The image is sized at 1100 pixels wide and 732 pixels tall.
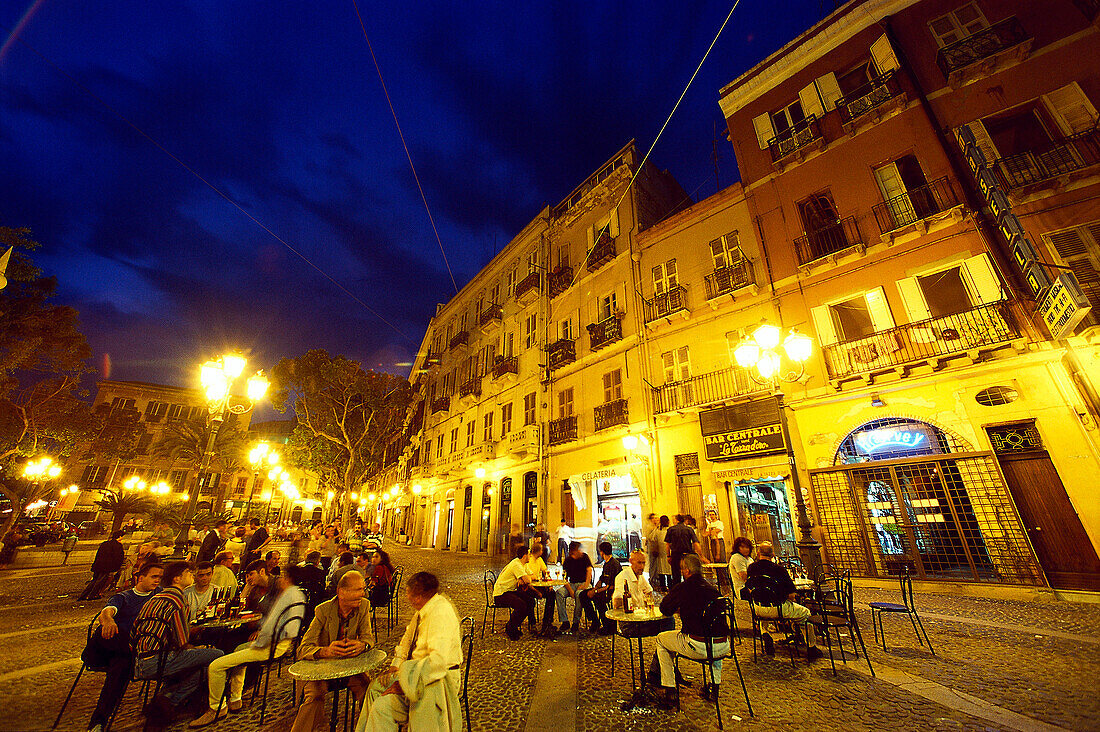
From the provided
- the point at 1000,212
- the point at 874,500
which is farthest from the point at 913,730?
the point at 1000,212

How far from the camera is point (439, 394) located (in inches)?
1125

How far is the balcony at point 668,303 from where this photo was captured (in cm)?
1392

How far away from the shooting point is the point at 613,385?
50.9 ft

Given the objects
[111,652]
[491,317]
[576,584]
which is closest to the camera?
[111,652]

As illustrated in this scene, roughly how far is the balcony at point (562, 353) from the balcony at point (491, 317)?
232 inches

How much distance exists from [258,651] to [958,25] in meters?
20.2

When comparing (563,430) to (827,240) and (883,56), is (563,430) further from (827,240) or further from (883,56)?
(883,56)

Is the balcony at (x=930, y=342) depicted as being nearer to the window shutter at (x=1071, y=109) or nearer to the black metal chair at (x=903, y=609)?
the window shutter at (x=1071, y=109)

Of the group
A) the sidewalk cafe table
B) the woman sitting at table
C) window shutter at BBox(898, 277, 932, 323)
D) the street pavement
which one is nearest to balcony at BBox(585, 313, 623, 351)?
window shutter at BBox(898, 277, 932, 323)

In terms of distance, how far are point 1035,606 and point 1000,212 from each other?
8.14 m

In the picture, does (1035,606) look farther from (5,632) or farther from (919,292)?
(5,632)

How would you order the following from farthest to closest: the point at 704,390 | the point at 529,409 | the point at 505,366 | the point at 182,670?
the point at 505,366
the point at 529,409
the point at 704,390
the point at 182,670

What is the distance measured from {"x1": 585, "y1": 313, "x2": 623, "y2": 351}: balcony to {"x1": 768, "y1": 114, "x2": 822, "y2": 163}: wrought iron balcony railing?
24.3 ft

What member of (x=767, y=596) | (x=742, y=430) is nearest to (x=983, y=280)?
(x=742, y=430)
